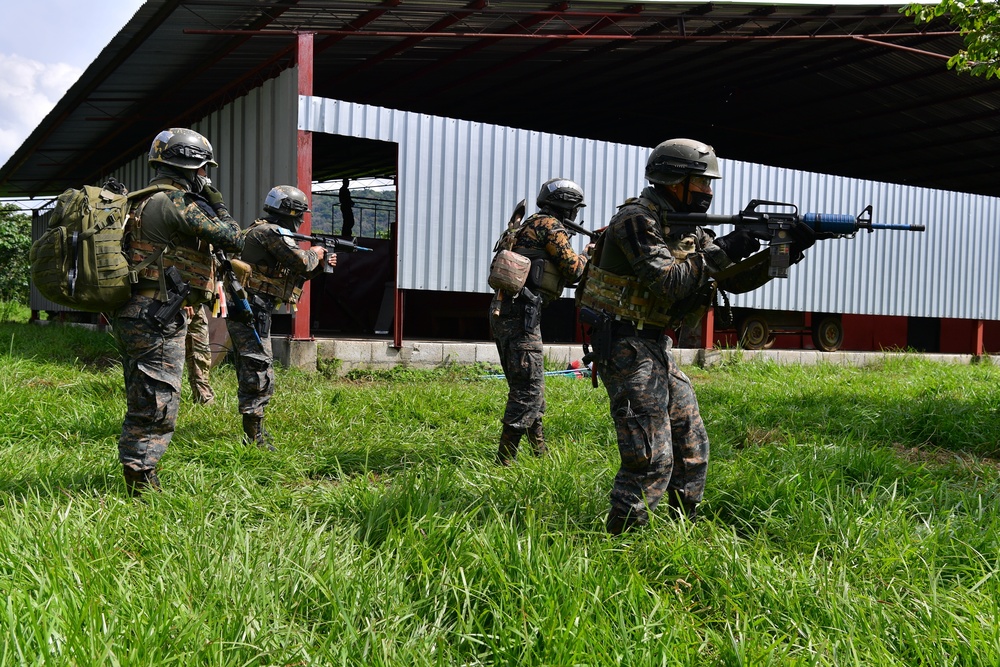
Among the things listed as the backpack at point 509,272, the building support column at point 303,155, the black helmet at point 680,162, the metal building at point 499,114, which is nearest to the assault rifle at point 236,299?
the backpack at point 509,272

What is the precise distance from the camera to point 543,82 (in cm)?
1464

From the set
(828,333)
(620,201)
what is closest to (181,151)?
(620,201)

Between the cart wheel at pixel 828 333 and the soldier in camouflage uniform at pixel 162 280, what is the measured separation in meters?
10.9

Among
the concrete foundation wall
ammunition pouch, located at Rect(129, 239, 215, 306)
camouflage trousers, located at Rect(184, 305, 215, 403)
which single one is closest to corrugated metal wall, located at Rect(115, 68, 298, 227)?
the concrete foundation wall

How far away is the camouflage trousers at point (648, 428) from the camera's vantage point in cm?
346

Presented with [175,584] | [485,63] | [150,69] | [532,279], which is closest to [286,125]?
[150,69]

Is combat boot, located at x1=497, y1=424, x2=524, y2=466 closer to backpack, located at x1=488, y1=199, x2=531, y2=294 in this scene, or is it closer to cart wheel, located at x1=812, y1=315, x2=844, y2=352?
backpack, located at x1=488, y1=199, x2=531, y2=294

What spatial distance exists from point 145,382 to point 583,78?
11819 millimetres

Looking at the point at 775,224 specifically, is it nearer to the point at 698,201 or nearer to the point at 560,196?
the point at 698,201

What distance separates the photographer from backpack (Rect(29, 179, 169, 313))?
4125 mm

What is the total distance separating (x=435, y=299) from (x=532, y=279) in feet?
26.0

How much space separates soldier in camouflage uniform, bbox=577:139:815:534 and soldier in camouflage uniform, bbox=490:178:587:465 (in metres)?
1.58

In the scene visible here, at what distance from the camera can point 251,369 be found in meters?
5.78

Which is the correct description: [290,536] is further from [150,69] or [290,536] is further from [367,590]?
[150,69]
